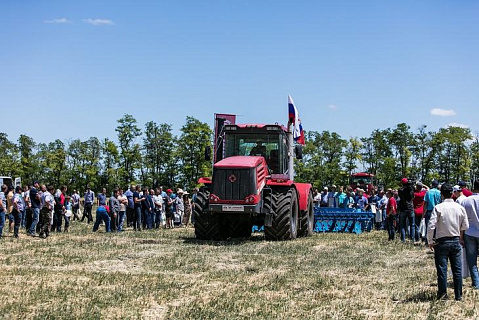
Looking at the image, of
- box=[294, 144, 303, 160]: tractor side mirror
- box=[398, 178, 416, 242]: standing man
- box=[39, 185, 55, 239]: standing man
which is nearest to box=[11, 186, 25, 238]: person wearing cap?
box=[39, 185, 55, 239]: standing man

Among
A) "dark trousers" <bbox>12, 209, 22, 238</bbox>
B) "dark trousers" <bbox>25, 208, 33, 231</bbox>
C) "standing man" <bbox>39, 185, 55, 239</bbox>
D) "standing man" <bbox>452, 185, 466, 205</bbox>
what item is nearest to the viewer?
"standing man" <bbox>452, 185, 466, 205</bbox>

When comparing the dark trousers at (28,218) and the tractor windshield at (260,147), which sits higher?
the tractor windshield at (260,147)

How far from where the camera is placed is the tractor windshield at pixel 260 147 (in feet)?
57.5

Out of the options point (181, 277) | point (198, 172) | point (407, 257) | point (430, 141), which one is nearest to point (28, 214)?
point (181, 277)

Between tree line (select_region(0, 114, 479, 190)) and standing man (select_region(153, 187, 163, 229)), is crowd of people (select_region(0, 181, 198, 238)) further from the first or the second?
tree line (select_region(0, 114, 479, 190))

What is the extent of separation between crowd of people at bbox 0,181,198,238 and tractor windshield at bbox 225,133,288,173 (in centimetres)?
556

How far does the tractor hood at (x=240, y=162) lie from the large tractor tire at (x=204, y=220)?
3.27 ft

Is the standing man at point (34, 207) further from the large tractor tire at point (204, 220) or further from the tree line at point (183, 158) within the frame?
the tree line at point (183, 158)

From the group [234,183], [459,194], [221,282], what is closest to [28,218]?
[234,183]

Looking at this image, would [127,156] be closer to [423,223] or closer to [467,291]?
[423,223]

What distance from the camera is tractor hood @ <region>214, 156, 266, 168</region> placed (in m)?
15.6

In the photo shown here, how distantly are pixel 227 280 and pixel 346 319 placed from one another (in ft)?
10.0

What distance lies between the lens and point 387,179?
220 feet

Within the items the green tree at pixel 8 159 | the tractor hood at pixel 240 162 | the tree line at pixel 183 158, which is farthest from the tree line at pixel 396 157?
the tractor hood at pixel 240 162
